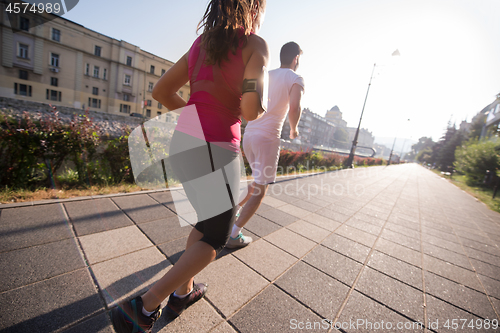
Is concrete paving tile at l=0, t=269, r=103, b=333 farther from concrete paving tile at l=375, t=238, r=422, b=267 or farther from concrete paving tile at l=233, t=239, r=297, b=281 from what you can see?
concrete paving tile at l=375, t=238, r=422, b=267

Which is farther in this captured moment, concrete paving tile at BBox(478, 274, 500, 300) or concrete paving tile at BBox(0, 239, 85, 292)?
concrete paving tile at BBox(478, 274, 500, 300)

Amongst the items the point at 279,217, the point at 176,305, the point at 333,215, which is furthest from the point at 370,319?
the point at 333,215

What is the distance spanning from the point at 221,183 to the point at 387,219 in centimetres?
424

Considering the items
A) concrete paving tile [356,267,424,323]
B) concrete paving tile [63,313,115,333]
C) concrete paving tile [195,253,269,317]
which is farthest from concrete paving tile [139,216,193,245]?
concrete paving tile [356,267,424,323]

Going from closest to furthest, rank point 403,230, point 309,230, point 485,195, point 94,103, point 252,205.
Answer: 1. point 252,205
2. point 309,230
3. point 403,230
4. point 485,195
5. point 94,103

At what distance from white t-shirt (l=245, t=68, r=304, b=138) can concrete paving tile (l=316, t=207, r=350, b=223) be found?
2.28 metres

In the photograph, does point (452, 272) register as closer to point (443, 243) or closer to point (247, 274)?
point (443, 243)

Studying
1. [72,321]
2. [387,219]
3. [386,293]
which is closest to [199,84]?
[72,321]

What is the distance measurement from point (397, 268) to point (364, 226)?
123 centimetres

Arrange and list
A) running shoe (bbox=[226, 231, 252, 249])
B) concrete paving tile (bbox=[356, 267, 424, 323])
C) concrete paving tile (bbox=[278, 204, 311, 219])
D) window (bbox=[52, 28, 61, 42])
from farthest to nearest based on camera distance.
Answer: window (bbox=[52, 28, 61, 42])
concrete paving tile (bbox=[278, 204, 311, 219])
running shoe (bbox=[226, 231, 252, 249])
concrete paving tile (bbox=[356, 267, 424, 323])

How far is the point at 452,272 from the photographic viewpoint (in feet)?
7.80

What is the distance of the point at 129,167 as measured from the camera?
3.84m

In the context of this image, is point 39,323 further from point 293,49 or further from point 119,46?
point 119,46

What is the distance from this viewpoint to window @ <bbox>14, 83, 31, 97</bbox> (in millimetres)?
29047
